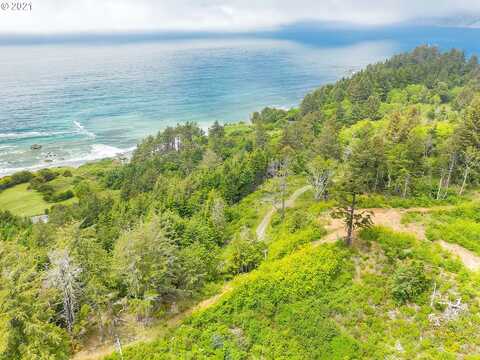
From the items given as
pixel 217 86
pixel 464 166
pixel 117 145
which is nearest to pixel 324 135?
pixel 464 166

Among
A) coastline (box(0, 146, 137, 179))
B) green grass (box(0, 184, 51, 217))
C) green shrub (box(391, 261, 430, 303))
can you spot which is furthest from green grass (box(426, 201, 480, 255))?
coastline (box(0, 146, 137, 179))

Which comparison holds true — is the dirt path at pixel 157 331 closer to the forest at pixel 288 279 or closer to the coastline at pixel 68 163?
the forest at pixel 288 279

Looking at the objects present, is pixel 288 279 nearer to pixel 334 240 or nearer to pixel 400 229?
pixel 334 240

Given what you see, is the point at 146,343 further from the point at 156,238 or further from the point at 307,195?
the point at 307,195

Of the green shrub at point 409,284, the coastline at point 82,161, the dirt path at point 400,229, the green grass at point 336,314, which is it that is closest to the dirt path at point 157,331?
the green grass at point 336,314

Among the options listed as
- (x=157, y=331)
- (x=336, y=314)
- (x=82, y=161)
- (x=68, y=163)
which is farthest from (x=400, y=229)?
(x=68, y=163)
